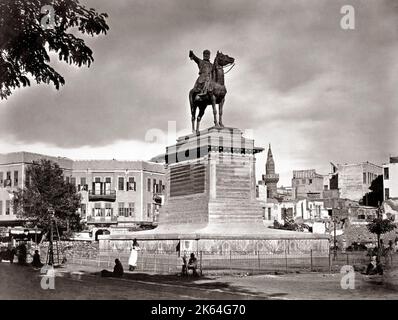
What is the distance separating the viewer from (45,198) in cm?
6044

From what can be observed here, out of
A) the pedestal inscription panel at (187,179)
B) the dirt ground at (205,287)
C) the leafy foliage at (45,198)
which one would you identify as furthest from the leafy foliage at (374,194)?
the dirt ground at (205,287)

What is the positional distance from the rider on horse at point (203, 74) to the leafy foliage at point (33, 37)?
22.7 metres

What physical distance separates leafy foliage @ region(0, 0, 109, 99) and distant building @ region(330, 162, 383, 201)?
9486cm

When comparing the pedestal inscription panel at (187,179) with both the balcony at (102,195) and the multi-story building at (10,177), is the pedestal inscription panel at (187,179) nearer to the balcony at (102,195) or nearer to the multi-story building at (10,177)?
the multi-story building at (10,177)

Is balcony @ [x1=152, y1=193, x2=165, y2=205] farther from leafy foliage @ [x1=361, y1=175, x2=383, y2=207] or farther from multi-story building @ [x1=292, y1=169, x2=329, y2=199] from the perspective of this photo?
multi-story building @ [x1=292, y1=169, x2=329, y2=199]

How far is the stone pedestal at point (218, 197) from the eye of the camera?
3212 cm

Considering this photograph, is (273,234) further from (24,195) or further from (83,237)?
(83,237)

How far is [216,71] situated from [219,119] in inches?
110

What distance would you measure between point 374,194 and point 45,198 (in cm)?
5930

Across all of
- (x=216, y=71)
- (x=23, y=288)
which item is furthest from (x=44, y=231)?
(x=23, y=288)

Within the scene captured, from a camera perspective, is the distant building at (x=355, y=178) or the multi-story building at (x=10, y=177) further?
the distant building at (x=355, y=178)

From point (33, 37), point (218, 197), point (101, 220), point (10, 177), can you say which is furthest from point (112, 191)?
point (33, 37)

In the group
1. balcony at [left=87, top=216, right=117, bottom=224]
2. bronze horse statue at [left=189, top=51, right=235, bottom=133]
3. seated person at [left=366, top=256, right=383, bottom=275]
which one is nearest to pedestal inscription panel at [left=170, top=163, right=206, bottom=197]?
bronze horse statue at [left=189, top=51, right=235, bottom=133]

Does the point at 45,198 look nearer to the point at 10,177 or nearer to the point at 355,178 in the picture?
the point at 10,177
